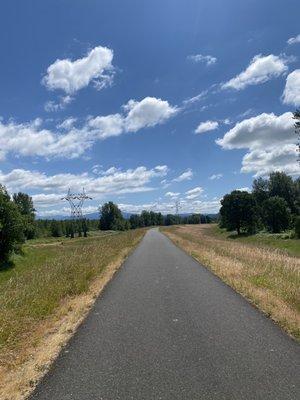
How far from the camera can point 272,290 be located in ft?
44.4

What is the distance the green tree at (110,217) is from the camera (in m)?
189

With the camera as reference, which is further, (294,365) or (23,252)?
(23,252)

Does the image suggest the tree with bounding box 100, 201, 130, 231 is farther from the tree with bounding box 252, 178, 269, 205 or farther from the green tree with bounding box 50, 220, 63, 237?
the tree with bounding box 252, 178, 269, 205

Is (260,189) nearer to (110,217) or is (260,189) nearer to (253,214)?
(253,214)

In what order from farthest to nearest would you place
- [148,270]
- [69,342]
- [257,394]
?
[148,270] < [69,342] < [257,394]

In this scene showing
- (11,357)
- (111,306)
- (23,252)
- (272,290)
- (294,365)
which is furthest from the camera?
(23,252)

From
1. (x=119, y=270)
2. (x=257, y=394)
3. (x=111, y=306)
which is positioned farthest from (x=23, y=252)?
(x=257, y=394)

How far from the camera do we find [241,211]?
293 feet

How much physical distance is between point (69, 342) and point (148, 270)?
1275cm

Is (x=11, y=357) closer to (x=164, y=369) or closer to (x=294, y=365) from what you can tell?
(x=164, y=369)

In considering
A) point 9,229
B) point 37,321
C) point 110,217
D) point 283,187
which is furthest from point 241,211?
point 110,217

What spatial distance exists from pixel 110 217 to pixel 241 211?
107 metres

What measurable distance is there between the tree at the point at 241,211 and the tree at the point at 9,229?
4778cm

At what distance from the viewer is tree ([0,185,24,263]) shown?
49.3 meters
